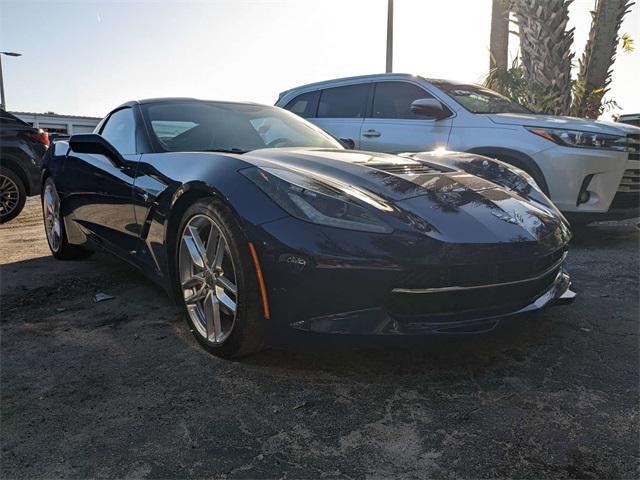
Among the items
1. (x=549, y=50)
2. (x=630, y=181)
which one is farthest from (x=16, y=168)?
(x=549, y=50)

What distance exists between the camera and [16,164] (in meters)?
6.46

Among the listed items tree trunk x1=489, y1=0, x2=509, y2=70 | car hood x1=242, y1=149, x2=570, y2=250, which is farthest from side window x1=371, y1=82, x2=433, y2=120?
tree trunk x1=489, y1=0, x2=509, y2=70

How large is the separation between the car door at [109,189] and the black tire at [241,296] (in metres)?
0.96

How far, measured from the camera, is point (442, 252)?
1970 mm

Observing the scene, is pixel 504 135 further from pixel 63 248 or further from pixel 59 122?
pixel 59 122

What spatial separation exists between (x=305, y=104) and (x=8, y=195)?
12.8 feet

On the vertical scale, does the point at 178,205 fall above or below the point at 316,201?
below

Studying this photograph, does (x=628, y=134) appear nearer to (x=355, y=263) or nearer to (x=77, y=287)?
(x=355, y=263)

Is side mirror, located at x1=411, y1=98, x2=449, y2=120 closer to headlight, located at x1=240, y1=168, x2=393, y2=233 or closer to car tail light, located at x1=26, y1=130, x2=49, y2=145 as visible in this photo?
headlight, located at x1=240, y1=168, x2=393, y2=233

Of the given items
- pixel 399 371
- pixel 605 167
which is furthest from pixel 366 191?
pixel 605 167

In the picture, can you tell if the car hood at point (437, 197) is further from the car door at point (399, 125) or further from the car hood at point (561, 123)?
the car door at point (399, 125)

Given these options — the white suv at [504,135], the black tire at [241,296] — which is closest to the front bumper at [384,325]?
the black tire at [241,296]

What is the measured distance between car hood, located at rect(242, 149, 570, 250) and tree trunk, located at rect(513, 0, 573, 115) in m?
6.24

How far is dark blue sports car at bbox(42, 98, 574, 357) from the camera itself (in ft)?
6.44
